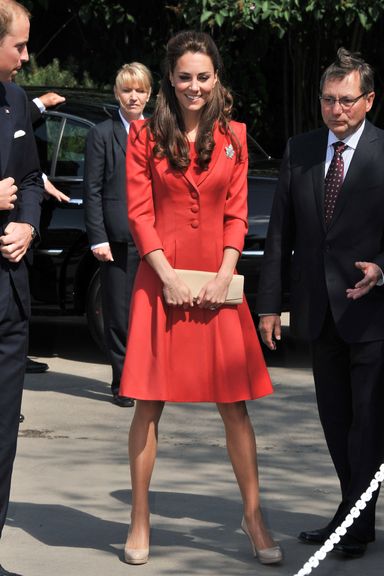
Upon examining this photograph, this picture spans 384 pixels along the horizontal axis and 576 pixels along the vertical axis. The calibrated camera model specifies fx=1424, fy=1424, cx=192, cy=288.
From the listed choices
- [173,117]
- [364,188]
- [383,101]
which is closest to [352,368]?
[364,188]

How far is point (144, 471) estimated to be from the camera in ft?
18.6

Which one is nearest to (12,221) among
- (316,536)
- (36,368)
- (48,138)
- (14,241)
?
(14,241)

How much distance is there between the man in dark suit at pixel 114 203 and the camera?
27.8 ft

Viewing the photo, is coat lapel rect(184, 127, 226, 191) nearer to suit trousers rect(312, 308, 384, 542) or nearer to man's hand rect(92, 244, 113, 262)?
suit trousers rect(312, 308, 384, 542)

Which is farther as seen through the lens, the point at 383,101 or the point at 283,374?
the point at 383,101

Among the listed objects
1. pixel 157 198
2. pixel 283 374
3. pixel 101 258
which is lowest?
pixel 283 374

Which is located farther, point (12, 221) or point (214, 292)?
point (214, 292)

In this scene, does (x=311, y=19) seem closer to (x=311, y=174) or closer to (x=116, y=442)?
(x=116, y=442)

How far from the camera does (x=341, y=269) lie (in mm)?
5625

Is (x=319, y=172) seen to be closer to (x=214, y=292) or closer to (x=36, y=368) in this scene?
(x=214, y=292)

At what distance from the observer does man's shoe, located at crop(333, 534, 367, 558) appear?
5633 mm

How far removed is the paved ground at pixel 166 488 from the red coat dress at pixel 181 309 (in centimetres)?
67

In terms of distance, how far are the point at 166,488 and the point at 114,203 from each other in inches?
96.4

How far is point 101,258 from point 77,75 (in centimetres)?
712
